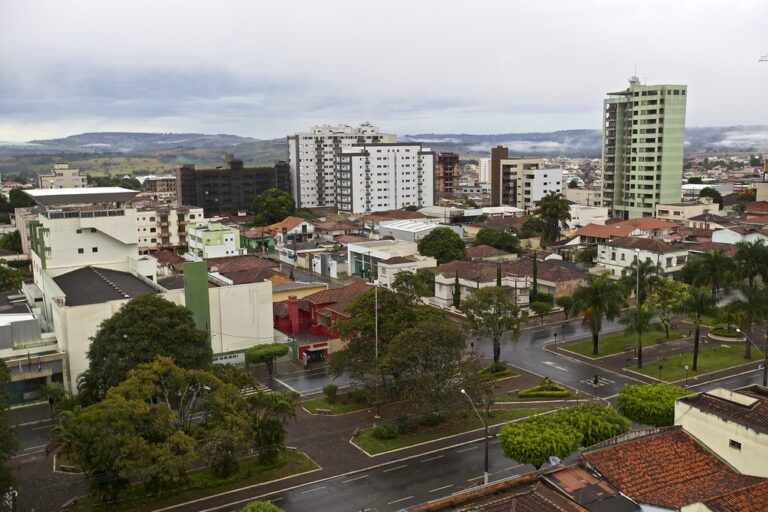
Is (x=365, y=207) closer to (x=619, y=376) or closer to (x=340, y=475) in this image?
(x=619, y=376)

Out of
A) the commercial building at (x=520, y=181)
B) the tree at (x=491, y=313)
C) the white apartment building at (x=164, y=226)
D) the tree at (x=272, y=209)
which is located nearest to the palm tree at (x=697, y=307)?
the tree at (x=491, y=313)

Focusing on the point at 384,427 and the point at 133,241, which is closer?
the point at 384,427

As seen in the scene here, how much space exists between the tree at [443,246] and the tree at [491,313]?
121 feet

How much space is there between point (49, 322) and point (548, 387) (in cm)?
3847

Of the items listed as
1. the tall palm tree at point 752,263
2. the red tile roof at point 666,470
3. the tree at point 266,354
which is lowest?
the tree at point 266,354

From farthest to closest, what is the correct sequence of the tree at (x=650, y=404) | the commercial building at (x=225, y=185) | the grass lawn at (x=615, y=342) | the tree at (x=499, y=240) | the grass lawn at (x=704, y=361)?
the commercial building at (x=225, y=185) → the tree at (x=499, y=240) → the grass lawn at (x=615, y=342) → the grass lawn at (x=704, y=361) → the tree at (x=650, y=404)

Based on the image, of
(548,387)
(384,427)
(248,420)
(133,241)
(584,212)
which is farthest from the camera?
(584,212)

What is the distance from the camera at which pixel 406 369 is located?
4131 centimetres

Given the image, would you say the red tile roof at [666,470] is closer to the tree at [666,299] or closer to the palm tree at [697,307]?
the palm tree at [697,307]

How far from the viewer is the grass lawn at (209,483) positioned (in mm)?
33594

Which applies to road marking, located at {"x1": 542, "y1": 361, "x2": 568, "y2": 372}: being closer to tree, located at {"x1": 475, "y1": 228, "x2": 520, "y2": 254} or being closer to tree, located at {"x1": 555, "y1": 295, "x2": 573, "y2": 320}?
tree, located at {"x1": 555, "y1": 295, "x2": 573, "y2": 320}

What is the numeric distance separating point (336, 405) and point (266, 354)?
27.5 ft

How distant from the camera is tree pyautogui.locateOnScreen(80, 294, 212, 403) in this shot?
39.0 m

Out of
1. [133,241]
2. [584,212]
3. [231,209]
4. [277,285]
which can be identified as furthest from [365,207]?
[133,241]
